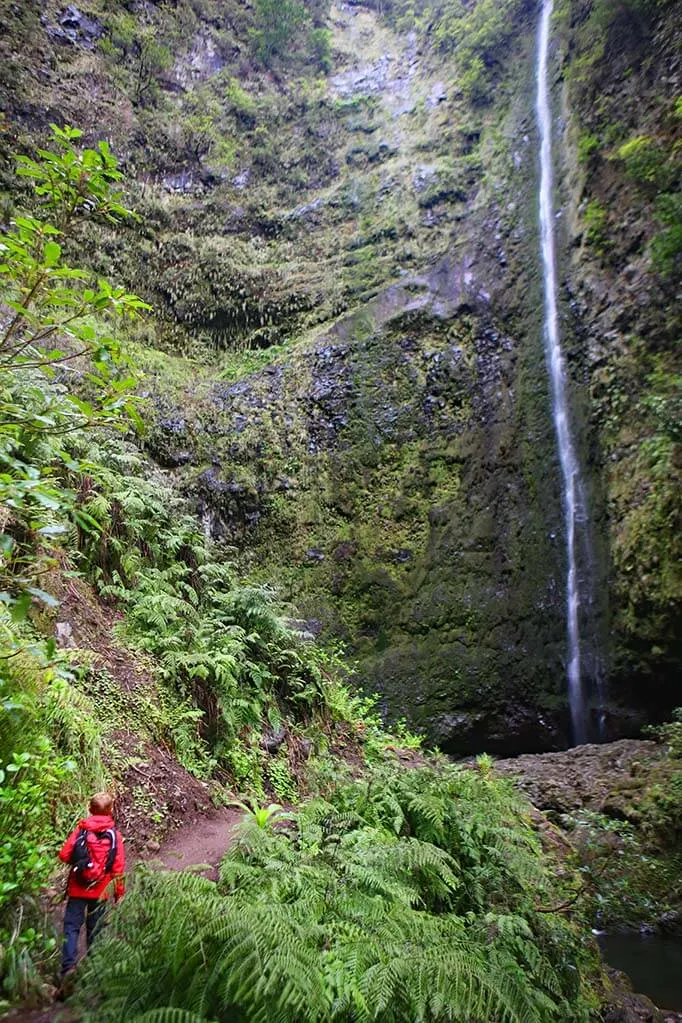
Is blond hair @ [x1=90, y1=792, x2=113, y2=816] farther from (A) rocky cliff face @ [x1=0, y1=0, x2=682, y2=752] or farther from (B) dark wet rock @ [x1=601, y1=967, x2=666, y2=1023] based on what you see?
(A) rocky cliff face @ [x1=0, y1=0, x2=682, y2=752]

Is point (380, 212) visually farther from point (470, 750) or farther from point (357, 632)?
point (470, 750)

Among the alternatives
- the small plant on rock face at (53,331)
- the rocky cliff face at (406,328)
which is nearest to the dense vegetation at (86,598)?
the small plant on rock face at (53,331)

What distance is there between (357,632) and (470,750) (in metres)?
2.61

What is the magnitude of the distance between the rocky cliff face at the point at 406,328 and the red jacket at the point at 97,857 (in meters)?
6.94

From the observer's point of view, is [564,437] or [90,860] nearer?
[90,860]

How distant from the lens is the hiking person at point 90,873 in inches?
105

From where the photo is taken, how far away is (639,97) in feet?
33.7

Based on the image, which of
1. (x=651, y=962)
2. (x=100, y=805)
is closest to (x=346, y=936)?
(x=100, y=805)

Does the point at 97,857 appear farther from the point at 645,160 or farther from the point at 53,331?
the point at 645,160

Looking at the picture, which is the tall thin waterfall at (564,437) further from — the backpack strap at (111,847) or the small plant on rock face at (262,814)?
the backpack strap at (111,847)

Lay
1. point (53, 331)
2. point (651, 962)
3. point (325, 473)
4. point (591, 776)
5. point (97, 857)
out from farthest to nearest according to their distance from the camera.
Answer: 1. point (325, 473)
2. point (591, 776)
3. point (651, 962)
4. point (97, 857)
5. point (53, 331)

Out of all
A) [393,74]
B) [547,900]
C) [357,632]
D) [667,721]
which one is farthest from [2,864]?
[393,74]

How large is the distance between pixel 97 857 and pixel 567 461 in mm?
9277

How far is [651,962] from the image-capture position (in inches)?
203
